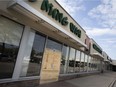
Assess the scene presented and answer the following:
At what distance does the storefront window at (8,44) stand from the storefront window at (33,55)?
879mm

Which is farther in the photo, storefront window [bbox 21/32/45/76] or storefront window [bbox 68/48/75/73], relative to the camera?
storefront window [bbox 68/48/75/73]

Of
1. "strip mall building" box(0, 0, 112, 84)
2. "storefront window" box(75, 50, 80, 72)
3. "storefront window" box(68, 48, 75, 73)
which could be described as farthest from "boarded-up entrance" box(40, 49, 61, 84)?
"storefront window" box(75, 50, 80, 72)

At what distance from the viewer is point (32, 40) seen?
329 inches

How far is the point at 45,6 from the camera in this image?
777 centimetres

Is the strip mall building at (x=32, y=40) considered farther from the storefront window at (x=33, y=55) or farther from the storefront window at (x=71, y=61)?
the storefront window at (x=71, y=61)

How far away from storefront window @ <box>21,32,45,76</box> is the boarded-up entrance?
0.47m

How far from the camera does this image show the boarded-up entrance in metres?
9.68

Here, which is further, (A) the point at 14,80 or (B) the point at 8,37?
(A) the point at 14,80

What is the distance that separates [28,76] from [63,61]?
4.69 m

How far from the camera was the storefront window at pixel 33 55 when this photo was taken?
8.03 m

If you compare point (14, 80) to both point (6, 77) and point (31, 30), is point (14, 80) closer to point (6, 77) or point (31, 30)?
point (6, 77)

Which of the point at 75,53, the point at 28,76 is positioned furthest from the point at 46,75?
the point at 75,53

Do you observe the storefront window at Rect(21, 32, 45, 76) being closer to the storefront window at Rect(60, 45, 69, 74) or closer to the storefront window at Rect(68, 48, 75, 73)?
the storefront window at Rect(60, 45, 69, 74)

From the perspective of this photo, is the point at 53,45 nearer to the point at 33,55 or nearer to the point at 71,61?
the point at 33,55
